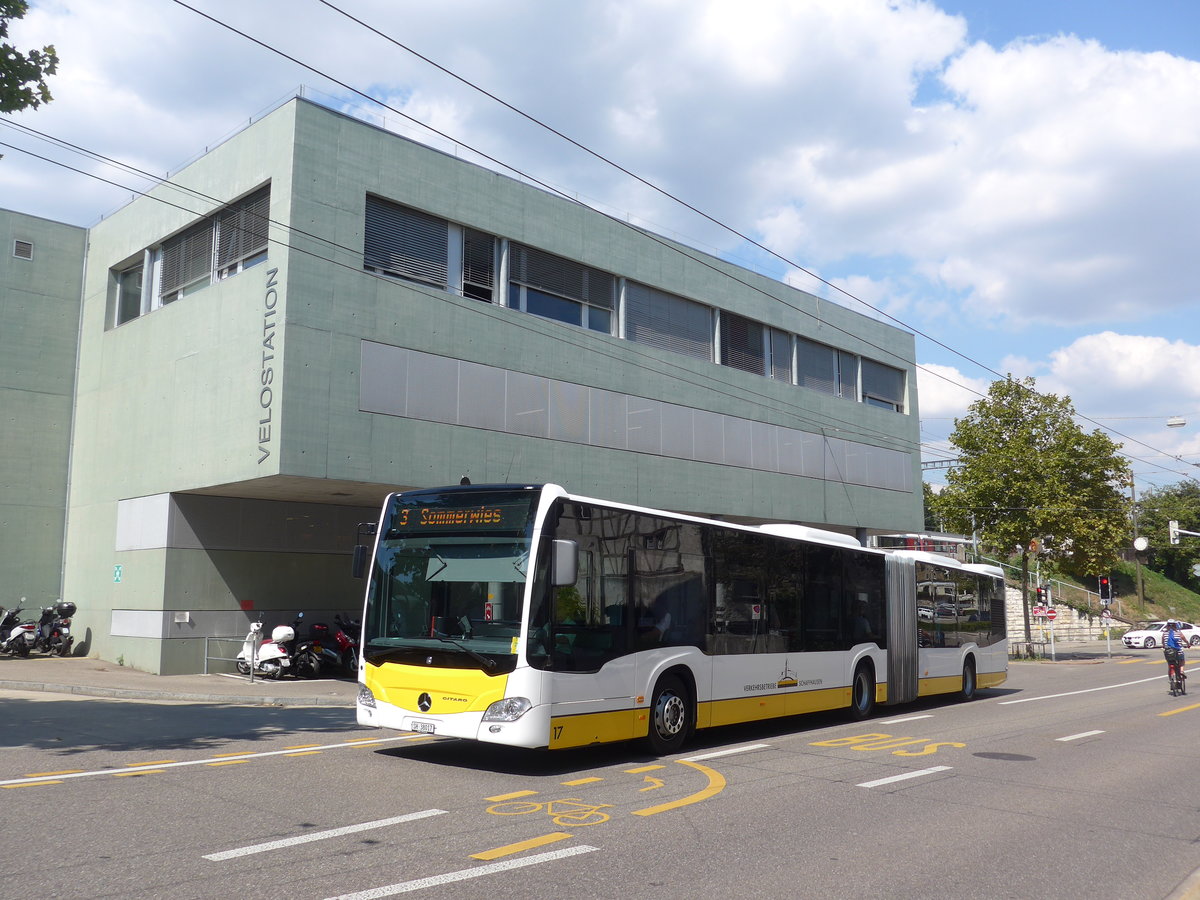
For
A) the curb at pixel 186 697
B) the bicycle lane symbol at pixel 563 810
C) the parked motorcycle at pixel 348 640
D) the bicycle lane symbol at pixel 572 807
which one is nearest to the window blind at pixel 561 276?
the parked motorcycle at pixel 348 640

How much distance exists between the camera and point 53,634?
24094 mm

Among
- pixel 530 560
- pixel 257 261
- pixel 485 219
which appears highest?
pixel 485 219

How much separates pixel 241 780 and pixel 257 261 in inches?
560

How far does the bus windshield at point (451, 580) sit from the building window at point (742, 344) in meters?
20.5

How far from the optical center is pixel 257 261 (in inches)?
827

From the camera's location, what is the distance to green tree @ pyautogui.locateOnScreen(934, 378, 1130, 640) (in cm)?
3731

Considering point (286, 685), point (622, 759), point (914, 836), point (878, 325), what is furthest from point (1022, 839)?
point (878, 325)

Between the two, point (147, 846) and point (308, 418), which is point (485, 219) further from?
point (147, 846)

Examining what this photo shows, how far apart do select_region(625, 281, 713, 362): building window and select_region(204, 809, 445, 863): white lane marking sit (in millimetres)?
20481

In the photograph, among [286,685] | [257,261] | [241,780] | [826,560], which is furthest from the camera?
[257,261]

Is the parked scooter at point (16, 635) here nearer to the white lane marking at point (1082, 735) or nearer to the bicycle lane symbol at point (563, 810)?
the bicycle lane symbol at point (563, 810)

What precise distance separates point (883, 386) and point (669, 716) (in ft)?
92.5

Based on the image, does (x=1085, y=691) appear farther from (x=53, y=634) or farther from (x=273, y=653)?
(x=53, y=634)

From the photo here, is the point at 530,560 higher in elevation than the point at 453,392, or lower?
lower
